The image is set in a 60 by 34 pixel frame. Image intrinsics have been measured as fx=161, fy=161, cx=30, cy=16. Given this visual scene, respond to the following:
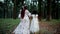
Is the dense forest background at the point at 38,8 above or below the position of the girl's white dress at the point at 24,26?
above

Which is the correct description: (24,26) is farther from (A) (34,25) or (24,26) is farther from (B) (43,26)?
(B) (43,26)

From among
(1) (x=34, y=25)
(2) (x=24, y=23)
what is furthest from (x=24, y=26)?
(1) (x=34, y=25)

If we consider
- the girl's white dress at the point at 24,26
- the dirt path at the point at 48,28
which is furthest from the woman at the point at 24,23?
the dirt path at the point at 48,28

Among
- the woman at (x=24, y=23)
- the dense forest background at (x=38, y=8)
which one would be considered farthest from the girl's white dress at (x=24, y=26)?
the dense forest background at (x=38, y=8)

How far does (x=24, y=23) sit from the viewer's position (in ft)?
7.68

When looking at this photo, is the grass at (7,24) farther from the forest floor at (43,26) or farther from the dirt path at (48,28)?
the dirt path at (48,28)

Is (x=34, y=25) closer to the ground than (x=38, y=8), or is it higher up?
closer to the ground

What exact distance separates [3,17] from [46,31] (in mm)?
675

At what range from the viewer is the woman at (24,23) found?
7.62 ft

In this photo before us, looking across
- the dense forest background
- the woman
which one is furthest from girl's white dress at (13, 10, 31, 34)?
the dense forest background

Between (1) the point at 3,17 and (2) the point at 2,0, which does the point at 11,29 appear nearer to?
(1) the point at 3,17

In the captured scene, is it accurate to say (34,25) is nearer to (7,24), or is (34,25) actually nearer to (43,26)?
(43,26)

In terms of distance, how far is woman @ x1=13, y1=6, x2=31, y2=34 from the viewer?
7.62ft

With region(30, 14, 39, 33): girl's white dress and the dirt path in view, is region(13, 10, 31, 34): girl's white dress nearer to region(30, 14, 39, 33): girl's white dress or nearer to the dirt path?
region(30, 14, 39, 33): girl's white dress
